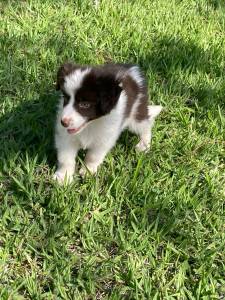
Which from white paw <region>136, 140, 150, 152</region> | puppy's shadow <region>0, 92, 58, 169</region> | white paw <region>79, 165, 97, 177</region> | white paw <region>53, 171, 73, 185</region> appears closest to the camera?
white paw <region>53, 171, 73, 185</region>

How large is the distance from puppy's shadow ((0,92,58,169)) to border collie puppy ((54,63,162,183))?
28cm

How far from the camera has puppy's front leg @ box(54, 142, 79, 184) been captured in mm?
3967

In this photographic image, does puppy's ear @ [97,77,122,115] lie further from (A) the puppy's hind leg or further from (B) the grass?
(A) the puppy's hind leg

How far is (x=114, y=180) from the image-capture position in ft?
13.2

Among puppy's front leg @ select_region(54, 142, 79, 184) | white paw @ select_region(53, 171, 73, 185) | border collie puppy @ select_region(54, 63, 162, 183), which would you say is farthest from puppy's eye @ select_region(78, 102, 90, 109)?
white paw @ select_region(53, 171, 73, 185)

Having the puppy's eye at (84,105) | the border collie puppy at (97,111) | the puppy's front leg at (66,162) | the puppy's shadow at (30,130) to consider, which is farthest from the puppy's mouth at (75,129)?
the puppy's shadow at (30,130)

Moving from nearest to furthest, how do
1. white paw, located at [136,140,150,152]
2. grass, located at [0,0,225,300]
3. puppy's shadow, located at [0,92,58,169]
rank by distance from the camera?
grass, located at [0,0,225,300]
puppy's shadow, located at [0,92,58,169]
white paw, located at [136,140,150,152]

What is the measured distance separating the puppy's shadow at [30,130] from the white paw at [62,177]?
0.18 metres

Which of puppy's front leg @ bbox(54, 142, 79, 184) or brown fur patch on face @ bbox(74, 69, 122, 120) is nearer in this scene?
brown fur patch on face @ bbox(74, 69, 122, 120)

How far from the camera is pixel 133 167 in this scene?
14.1 ft

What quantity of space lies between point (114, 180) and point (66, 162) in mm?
378

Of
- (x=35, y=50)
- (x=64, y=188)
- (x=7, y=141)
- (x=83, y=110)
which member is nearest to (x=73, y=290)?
(x=64, y=188)

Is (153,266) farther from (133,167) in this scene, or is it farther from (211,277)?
(133,167)

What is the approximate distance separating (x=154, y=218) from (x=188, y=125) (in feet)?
4.18
